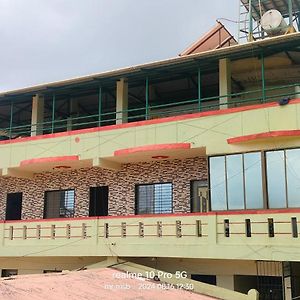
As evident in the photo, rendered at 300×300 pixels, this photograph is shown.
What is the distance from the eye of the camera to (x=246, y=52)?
48.2 ft

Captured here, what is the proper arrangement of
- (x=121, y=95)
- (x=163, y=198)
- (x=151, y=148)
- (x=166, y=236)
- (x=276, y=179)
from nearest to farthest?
(x=276, y=179) < (x=166, y=236) < (x=151, y=148) < (x=163, y=198) < (x=121, y=95)

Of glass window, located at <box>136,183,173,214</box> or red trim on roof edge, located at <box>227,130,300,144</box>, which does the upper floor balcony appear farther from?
glass window, located at <box>136,183,173,214</box>

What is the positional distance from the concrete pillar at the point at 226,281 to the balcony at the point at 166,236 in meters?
1.34

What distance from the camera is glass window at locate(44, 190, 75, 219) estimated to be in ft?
61.1

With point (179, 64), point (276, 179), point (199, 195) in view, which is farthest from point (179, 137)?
point (276, 179)

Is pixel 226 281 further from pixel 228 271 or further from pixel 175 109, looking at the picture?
pixel 175 109

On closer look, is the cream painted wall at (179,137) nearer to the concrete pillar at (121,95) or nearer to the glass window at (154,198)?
the concrete pillar at (121,95)

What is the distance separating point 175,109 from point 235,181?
603 cm

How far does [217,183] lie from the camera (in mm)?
13969

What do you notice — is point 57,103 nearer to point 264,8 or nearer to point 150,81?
point 150,81

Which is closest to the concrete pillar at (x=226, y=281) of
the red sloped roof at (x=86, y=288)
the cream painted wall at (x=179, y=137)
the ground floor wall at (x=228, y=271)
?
the ground floor wall at (x=228, y=271)

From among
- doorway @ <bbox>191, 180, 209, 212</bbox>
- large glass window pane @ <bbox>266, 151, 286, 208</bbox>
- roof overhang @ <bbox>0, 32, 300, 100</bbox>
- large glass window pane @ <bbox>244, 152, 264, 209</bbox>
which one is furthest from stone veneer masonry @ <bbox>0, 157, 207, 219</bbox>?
roof overhang @ <bbox>0, 32, 300, 100</bbox>

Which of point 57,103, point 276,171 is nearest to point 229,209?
point 276,171

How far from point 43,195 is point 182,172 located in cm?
614
